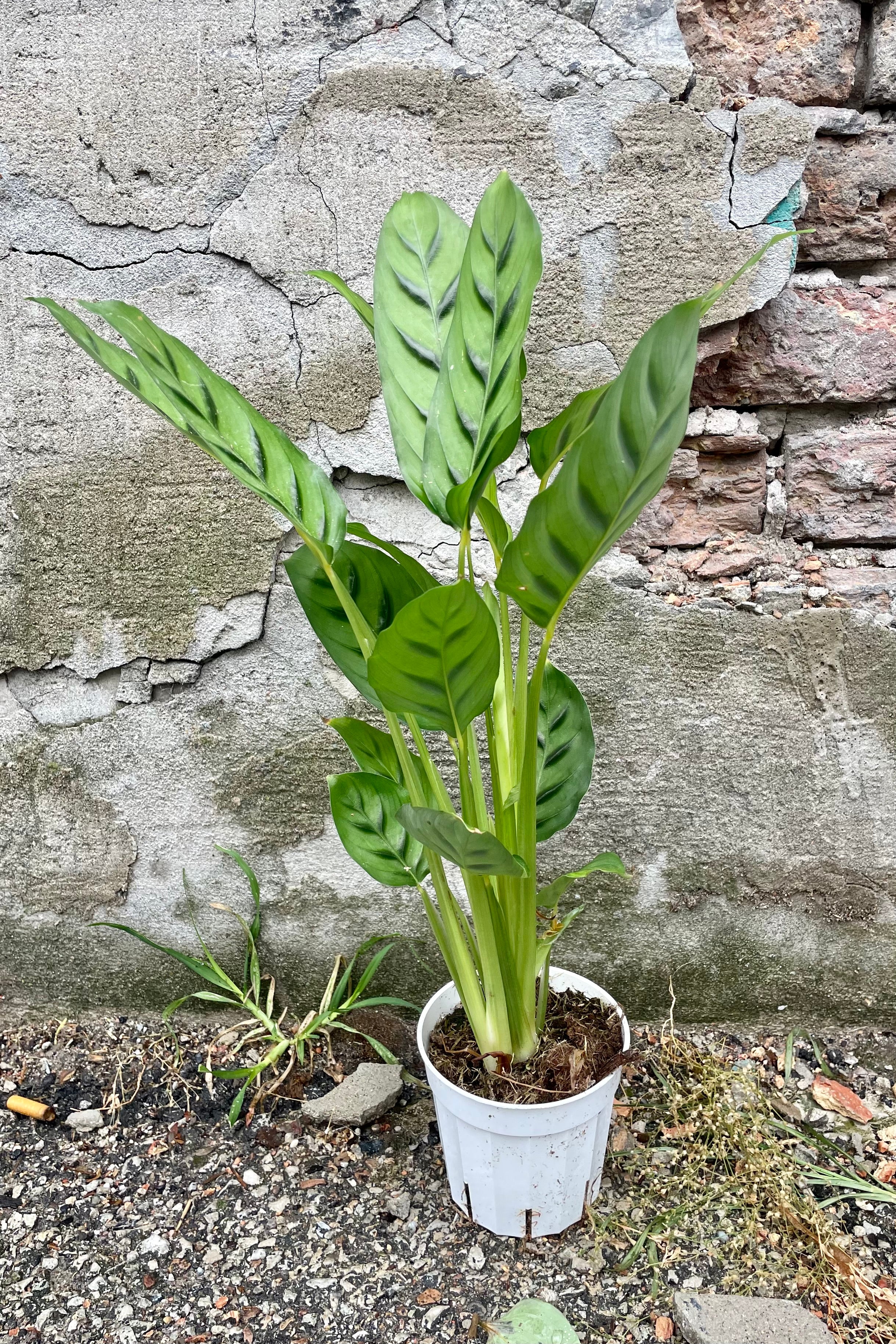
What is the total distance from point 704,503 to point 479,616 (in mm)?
686

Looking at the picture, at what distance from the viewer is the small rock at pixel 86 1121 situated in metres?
1.33

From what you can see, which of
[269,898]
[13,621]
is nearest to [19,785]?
[13,621]

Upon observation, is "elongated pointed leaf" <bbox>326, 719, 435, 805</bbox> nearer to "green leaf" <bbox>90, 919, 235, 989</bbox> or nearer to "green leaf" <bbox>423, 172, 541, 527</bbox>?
"green leaf" <bbox>423, 172, 541, 527</bbox>

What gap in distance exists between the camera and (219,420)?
2.80 ft

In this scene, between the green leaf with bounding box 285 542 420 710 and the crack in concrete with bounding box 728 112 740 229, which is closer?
the green leaf with bounding box 285 542 420 710

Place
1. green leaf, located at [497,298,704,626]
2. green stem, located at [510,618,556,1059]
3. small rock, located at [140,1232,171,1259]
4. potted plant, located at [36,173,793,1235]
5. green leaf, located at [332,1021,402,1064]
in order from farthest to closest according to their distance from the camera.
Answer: green leaf, located at [332,1021,402,1064] < small rock, located at [140,1232,171,1259] < green stem, located at [510,618,556,1059] < potted plant, located at [36,173,793,1235] < green leaf, located at [497,298,704,626]

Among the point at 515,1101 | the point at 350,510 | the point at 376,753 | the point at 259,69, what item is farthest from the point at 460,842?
the point at 259,69

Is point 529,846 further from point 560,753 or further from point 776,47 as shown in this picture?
point 776,47

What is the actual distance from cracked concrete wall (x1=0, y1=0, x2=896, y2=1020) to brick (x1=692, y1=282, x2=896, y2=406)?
0.11 ft

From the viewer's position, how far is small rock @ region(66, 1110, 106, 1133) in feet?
4.36

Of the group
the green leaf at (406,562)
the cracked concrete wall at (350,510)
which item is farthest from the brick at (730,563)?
the green leaf at (406,562)

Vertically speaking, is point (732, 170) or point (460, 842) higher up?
point (732, 170)

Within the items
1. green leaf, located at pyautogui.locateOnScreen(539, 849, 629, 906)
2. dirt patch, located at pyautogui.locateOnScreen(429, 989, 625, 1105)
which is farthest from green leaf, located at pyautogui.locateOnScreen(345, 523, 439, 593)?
dirt patch, located at pyautogui.locateOnScreen(429, 989, 625, 1105)

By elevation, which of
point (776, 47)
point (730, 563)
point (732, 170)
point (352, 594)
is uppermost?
point (776, 47)
